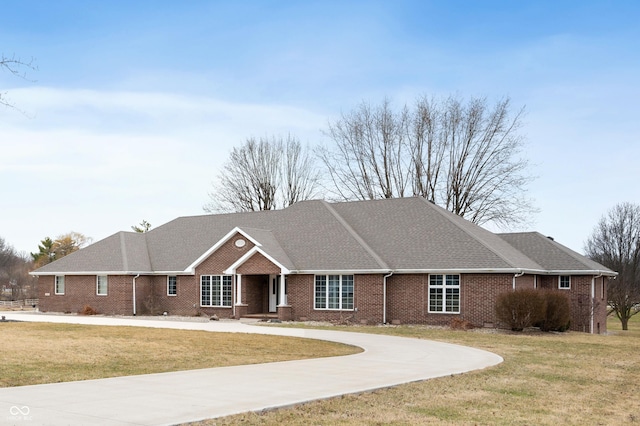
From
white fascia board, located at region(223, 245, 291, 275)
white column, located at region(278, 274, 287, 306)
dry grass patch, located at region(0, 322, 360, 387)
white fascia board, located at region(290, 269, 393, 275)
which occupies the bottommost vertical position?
dry grass patch, located at region(0, 322, 360, 387)

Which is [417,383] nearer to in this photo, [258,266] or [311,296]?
[311,296]

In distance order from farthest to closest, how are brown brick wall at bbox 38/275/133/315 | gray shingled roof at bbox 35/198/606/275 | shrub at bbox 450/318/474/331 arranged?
brown brick wall at bbox 38/275/133/315 → gray shingled roof at bbox 35/198/606/275 → shrub at bbox 450/318/474/331

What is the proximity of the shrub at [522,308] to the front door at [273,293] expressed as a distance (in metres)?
13.3

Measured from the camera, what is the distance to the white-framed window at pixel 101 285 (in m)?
42.9

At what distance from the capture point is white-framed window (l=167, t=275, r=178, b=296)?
42.0m

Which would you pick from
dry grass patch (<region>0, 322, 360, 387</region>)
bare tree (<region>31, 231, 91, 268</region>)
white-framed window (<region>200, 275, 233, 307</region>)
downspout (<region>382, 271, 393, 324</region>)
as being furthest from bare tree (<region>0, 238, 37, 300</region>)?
dry grass patch (<region>0, 322, 360, 387</region>)

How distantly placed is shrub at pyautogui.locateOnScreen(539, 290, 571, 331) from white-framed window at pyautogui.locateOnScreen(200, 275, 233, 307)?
16.5 metres

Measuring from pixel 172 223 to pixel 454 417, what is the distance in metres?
39.0

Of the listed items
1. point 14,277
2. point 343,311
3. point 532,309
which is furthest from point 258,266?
point 14,277

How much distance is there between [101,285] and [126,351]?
25190 millimetres

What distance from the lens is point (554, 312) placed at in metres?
30.5

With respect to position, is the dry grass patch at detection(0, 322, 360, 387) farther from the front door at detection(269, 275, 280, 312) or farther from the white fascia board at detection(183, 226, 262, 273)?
the front door at detection(269, 275, 280, 312)

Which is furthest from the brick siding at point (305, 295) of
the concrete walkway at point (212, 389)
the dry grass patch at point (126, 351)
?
the concrete walkway at point (212, 389)

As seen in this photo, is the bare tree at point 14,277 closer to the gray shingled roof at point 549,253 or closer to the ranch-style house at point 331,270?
the ranch-style house at point 331,270
